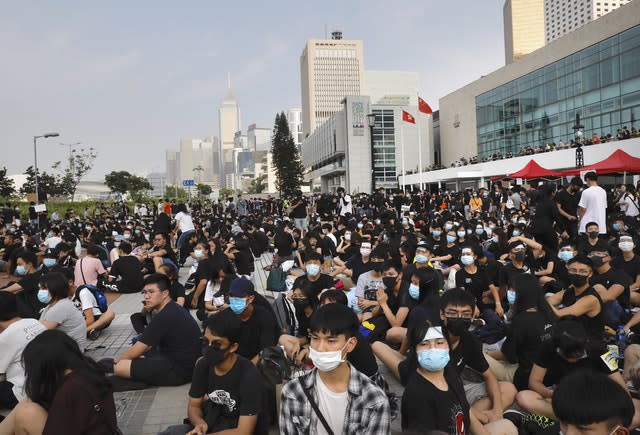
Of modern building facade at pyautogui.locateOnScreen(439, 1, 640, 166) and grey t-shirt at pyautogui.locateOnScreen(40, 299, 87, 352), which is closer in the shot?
grey t-shirt at pyautogui.locateOnScreen(40, 299, 87, 352)

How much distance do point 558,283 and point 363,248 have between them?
3.18 m

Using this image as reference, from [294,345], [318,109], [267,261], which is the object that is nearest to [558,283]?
[294,345]

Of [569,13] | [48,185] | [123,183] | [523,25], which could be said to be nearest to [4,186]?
[48,185]

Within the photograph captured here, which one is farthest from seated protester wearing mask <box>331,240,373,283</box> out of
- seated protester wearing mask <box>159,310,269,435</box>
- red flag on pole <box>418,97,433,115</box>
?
red flag on pole <box>418,97,433,115</box>

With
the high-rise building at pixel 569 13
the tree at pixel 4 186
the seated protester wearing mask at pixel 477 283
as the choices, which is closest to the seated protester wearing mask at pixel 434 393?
the seated protester wearing mask at pixel 477 283

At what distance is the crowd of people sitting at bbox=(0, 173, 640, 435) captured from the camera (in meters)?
2.70

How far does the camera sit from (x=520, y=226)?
10.8m

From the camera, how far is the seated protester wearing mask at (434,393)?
2.86 m

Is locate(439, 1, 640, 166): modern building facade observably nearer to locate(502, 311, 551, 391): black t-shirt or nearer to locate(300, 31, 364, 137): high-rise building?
locate(502, 311, 551, 391): black t-shirt

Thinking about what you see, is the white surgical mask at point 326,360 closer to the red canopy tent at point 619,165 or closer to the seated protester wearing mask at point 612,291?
the seated protester wearing mask at point 612,291

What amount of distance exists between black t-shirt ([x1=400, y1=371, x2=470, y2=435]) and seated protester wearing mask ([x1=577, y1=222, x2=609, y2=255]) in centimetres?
514

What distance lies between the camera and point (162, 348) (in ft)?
16.9

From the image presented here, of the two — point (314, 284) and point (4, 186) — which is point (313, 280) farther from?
point (4, 186)

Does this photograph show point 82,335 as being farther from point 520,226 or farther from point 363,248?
point 520,226
